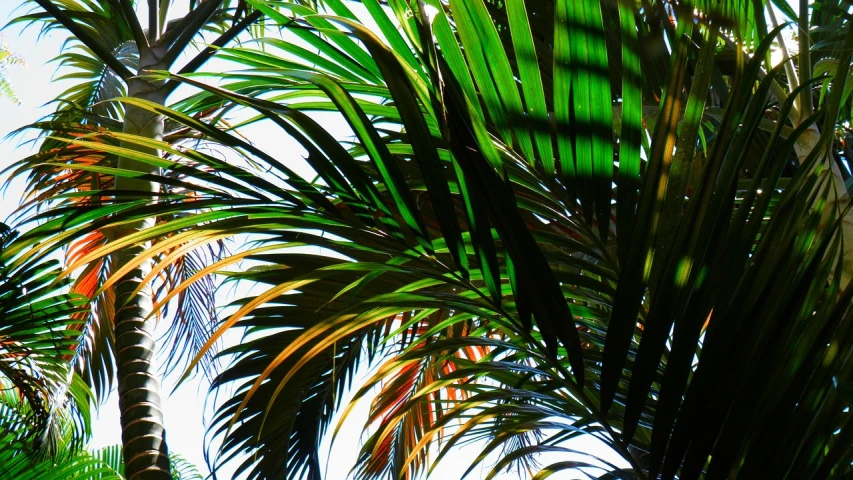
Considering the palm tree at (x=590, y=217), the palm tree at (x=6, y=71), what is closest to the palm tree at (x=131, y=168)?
the palm tree at (x=590, y=217)

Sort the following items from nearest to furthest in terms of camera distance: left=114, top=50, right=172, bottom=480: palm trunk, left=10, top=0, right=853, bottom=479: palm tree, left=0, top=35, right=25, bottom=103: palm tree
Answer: left=10, top=0, right=853, bottom=479: palm tree < left=114, top=50, right=172, bottom=480: palm trunk < left=0, top=35, right=25, bottom=103: palm tree

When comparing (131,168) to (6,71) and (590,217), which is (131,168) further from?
(6,71)

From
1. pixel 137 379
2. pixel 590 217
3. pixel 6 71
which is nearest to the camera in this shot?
pixel 590 217

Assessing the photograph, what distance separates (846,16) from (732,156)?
0.98 metres

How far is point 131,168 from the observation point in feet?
6.16

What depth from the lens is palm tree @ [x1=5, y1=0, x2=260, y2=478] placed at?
169 centimetres

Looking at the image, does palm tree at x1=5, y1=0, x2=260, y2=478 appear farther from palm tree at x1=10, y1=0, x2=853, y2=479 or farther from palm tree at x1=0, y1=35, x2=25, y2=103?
palm tree at x1=0, y1=35, x2=25, y2=103

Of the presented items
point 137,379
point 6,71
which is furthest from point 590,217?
point 6,71

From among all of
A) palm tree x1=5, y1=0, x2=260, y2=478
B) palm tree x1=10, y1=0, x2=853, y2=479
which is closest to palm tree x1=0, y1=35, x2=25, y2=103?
palm tree x1=5, y1=0, x2=260, y2=478

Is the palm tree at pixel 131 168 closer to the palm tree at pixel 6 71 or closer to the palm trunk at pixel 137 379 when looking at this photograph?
the palm trunk at pixel 137 379

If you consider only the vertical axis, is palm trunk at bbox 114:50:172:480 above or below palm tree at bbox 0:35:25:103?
below

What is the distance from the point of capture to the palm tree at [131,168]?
1.69m

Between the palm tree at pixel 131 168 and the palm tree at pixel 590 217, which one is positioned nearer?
the palm tree at pixel 590 217

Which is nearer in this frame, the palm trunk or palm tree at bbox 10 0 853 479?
palm tree at bbox 10 0 853 479
